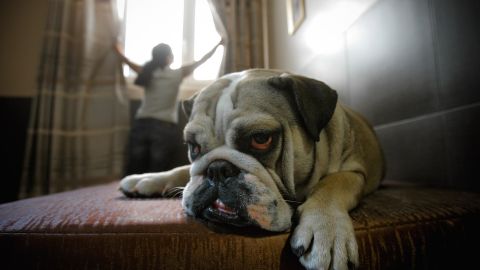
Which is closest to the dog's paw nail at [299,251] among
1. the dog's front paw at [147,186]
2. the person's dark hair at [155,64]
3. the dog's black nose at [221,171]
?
the dog's black nose at [221,171]

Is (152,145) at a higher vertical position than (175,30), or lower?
lower

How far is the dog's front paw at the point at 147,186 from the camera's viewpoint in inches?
44.0

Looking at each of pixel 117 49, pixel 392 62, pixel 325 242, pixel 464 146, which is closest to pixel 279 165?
pixel 325 242

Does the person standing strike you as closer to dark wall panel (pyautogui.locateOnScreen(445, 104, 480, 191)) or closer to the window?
the window

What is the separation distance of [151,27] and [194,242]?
363 cm

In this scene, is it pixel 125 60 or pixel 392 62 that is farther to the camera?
pixel 125 60

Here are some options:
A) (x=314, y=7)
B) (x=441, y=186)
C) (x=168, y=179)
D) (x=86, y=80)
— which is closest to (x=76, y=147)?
(x=86, y=80)

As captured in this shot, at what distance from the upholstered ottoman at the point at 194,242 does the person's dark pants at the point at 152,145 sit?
6.06 feet

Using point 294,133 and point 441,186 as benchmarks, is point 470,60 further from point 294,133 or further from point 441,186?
point 294,133

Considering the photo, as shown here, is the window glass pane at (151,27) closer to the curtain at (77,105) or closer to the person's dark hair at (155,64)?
the curtain at (77,105)

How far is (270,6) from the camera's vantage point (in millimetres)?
3584

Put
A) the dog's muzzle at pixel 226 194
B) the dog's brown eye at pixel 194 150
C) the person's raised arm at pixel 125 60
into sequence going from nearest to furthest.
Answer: the dog's muzzle at pixel 226 194, the dog's brown eye at pixel 194 150, the person's raised arm at pixel 125 60

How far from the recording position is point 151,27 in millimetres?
3746

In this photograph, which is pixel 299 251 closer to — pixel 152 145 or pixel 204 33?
pixel 152 145
